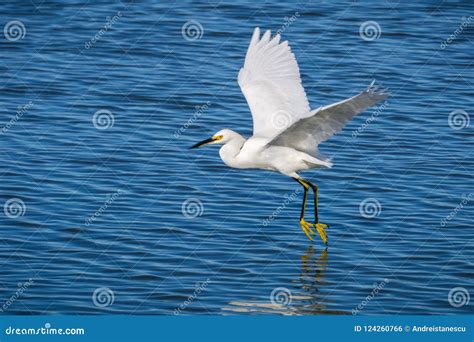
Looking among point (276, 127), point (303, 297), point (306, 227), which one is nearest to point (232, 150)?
point (276, 127)

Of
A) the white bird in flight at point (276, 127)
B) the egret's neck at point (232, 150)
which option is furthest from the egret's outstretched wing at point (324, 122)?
the egret's neck at point (232, 150)

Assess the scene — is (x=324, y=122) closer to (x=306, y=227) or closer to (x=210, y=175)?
(x=306, y=227)

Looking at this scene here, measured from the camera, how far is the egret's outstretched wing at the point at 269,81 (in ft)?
47.6

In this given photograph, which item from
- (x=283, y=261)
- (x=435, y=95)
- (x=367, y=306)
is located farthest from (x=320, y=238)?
(x=435, y=95)

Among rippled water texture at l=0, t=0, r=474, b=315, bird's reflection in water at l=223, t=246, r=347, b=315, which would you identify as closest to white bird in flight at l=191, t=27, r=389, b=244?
bird's reflection in water at l=223, t=246, r=347, b=315

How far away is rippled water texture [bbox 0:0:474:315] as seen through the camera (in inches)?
527

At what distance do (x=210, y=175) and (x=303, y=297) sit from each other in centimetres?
409

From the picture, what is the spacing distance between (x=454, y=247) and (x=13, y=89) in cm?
952

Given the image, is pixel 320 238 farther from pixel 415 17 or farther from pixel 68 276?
pixel 415 17

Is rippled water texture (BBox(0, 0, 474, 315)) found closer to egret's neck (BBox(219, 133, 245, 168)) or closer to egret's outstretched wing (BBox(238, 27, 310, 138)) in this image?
egret's neck (BBox(219, 133, 245, 168))

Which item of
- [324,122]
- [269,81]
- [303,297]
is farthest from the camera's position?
[269,81]

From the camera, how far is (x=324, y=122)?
12.8m

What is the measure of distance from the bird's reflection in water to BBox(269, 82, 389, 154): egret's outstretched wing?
1.33 meters

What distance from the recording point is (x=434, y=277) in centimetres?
1377
